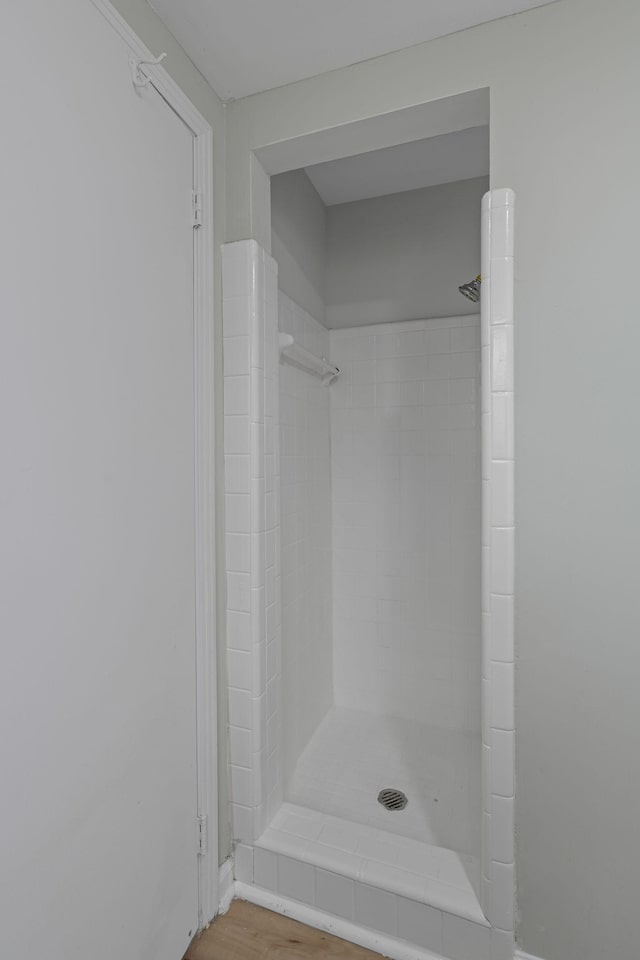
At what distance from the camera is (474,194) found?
2.11m

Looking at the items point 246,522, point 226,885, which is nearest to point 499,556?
point 246,522

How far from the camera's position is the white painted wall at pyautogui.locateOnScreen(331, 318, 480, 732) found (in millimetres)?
2164

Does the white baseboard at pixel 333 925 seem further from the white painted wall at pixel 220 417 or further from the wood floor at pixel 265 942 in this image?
the white painted wall at pixel 220 417

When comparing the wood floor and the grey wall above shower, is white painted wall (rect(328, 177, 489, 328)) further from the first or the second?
the wood floor

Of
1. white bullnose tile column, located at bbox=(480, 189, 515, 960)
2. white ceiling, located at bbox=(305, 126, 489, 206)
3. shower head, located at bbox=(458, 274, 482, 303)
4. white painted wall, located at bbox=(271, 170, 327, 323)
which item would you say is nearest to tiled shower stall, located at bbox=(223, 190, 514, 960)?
white bullnose tile column, located at bbox=(480, 189, 515, 960)

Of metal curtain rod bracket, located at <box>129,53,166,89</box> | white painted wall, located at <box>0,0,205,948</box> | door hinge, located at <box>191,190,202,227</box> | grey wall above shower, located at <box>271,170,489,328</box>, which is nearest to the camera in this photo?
white painted wall, located at <box>0,0,205,948</box>

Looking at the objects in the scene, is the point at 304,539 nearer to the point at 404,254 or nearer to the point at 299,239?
the point at 299,239

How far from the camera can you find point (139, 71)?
107cm

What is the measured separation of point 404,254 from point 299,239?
1.65 feet

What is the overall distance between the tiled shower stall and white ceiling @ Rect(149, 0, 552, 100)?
0.43 meters

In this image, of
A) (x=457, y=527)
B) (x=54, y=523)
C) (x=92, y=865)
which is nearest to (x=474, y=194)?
(x=457, y=527)

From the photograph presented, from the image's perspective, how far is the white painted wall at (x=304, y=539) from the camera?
1848mm

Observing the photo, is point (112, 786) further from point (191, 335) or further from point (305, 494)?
point (305, 494)

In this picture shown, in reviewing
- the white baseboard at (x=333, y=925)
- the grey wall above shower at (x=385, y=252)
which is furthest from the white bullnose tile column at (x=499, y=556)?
the grey wall above shower at (x=385, y=252)
